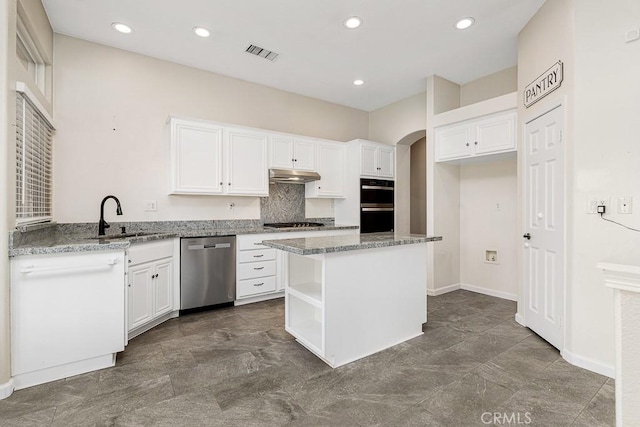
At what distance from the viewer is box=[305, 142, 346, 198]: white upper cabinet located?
4.73 metres

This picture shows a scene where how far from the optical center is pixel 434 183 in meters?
4.27

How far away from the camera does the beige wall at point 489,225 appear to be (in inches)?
159

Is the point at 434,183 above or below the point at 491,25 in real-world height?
below

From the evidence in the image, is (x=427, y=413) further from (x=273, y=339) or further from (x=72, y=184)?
(x=72, y=184)

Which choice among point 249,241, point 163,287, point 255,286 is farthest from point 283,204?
point 163,287

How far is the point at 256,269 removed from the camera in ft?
12.8

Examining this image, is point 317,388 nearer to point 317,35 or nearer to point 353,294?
point 353,294

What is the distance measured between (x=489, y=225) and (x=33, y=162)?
5098 mm

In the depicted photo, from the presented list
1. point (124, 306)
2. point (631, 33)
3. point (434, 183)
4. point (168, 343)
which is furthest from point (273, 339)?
point (631, 33)

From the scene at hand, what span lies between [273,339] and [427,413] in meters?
1.47

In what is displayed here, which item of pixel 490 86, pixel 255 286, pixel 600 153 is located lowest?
pixel 255 286

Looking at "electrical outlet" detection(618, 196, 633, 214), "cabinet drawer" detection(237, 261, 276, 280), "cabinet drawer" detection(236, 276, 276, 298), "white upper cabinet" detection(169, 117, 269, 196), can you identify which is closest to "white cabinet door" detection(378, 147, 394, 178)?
"white upper cabinet" detection(169, 117, 269, 196)

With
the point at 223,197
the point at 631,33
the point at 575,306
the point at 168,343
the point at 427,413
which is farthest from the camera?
the point at 223,197

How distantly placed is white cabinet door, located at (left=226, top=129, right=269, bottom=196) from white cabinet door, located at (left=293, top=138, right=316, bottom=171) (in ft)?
1.64
